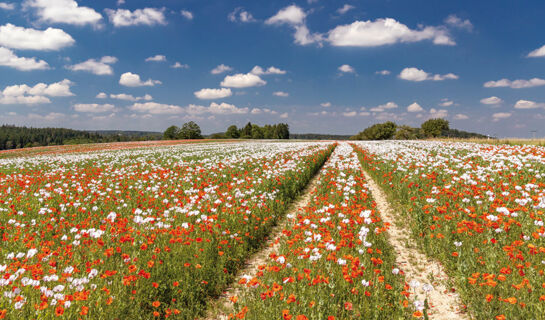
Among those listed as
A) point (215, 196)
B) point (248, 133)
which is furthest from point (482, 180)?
point (248, 133)

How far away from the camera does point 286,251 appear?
5.29m

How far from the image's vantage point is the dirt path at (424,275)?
394 centimetres

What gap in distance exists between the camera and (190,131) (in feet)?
385

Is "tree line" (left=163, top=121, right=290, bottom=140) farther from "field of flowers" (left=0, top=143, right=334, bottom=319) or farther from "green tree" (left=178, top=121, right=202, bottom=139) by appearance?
"field of flowers" (left=0, top=143, right=334, bottom=319)

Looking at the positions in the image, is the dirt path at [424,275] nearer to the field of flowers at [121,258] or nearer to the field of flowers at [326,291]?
the field of flowers at [326,291]

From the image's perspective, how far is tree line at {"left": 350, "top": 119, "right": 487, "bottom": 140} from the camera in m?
109

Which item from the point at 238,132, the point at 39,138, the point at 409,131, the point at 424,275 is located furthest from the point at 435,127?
the point at 39,138

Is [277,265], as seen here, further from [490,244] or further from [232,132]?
[232,132]

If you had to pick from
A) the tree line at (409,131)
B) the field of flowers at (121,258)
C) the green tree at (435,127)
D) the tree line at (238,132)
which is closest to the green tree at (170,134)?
the tree line at (238,132)

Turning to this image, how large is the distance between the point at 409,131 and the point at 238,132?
272ft

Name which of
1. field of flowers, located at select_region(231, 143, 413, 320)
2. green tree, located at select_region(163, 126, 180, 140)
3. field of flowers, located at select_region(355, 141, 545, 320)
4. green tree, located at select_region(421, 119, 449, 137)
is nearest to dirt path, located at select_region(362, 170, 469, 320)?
field of flowers, located at select_region(355, 141, 545, 320)

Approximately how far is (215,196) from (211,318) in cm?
447

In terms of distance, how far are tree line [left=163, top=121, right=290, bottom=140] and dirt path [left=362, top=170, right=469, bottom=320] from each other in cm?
11588

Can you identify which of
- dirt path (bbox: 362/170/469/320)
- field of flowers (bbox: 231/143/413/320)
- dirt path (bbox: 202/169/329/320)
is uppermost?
field of flowers (bbox: 231/143/413/320)
